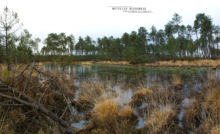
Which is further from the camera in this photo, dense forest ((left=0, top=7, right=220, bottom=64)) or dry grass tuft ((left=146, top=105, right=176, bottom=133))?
dense forest ((left=0, top=7, right=220, bottom=64))

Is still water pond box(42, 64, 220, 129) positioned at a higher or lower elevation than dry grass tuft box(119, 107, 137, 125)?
higher

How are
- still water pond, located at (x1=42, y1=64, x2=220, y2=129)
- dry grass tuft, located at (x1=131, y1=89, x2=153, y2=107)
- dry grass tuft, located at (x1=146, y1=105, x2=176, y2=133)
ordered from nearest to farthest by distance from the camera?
dry grass tuft, located at (x1=146, y1=105, x2=176, y2=133) → still water pond, located at (x1=42, y1=64, x2=220, y2=129) → dry grass tuft, located at (x1=131, y1=89, x2=153, y2=107)

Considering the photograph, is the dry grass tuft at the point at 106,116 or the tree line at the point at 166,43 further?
the tree line at the point at 166,43

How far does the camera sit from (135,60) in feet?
90.8

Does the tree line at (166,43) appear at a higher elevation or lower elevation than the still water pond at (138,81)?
higher

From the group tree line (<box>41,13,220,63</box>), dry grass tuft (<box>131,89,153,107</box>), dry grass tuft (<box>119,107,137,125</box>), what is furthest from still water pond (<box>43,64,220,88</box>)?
tree line (<box>41,13,220,63</box>)

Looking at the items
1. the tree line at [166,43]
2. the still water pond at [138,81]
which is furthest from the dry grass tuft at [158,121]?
the tree line at [166,43]

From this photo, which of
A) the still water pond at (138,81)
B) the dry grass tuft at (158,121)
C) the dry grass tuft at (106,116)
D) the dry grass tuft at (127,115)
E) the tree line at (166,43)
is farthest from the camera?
the tree line at (166,43)

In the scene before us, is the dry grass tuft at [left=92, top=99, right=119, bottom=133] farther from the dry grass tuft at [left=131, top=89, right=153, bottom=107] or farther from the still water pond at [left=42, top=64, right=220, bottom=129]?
the dry grass tuft at [left=131, top=89, right=153, bottom=107]

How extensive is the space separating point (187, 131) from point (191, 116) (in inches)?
27.7

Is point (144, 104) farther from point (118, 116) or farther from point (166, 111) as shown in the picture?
point (118, 116)

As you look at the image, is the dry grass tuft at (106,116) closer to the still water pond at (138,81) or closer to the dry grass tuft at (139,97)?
the still water pond at (138,81)

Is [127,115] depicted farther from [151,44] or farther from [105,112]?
[151,44]

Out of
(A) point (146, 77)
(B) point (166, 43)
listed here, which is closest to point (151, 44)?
(B) point (166, 43)
